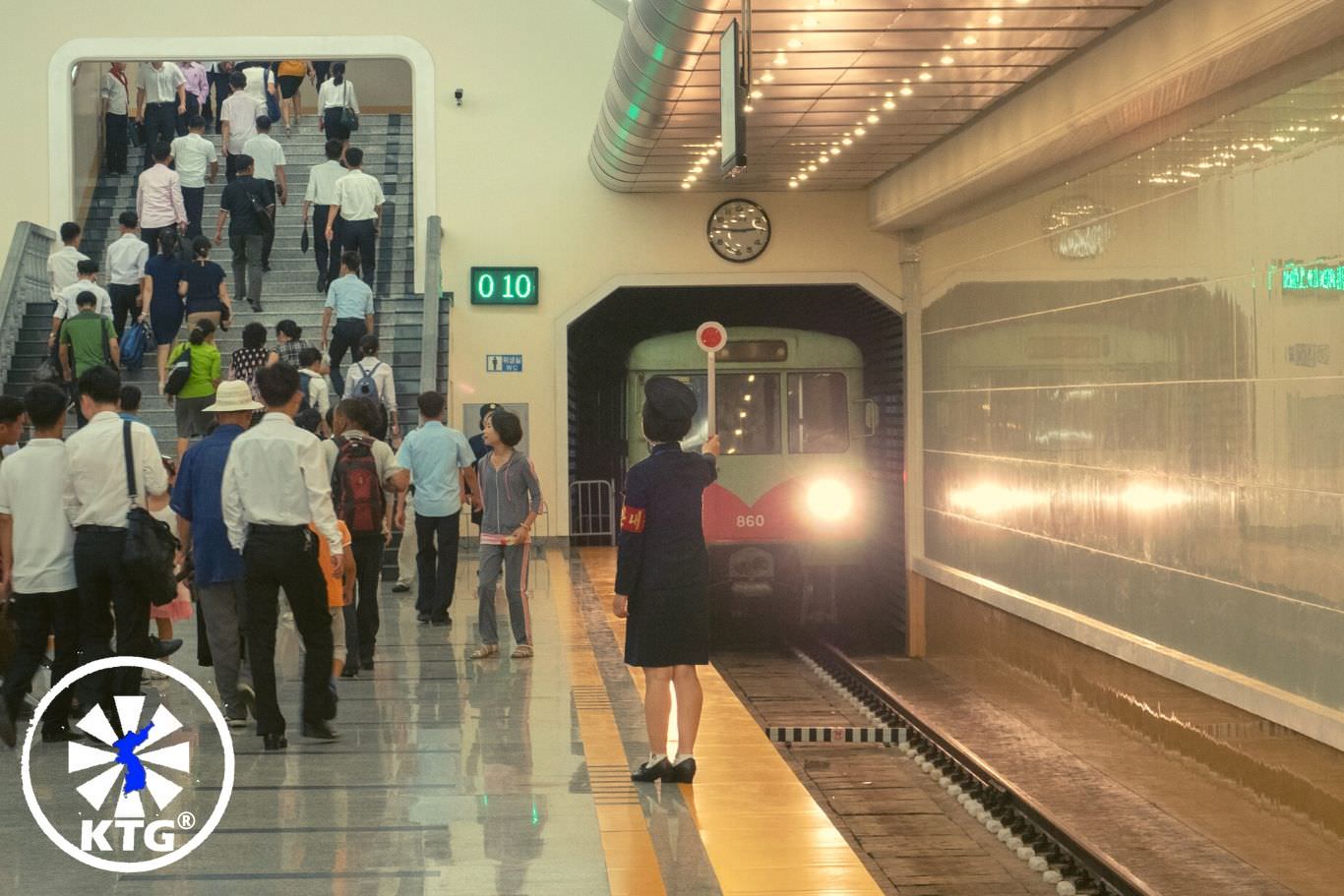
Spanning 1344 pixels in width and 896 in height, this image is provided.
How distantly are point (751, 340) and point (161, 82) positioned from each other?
367 inches

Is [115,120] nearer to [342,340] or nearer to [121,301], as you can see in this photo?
[121,301]

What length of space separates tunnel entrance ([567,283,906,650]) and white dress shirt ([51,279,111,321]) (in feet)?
17.3

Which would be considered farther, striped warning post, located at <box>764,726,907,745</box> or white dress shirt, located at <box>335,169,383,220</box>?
white dress shirt, located at <box>335,169,383,220</box>

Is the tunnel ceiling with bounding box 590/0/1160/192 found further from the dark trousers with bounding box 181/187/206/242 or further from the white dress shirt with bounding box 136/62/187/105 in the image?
the white dress shirt with bounding box 136/62/187/105

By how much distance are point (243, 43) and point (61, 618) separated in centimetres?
1273

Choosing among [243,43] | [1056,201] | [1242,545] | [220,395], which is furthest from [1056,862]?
[243,43]

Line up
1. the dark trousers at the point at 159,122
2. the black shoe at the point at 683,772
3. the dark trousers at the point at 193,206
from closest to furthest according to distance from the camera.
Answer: the black shoe at the point at 683,772 → the dark trousers at the point at 193,206 → the dark trousers at the point at 159,122

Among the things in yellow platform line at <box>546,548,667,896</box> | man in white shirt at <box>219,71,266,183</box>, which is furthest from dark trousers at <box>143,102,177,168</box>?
yellow platform line at <box>546,548,667,896</box>

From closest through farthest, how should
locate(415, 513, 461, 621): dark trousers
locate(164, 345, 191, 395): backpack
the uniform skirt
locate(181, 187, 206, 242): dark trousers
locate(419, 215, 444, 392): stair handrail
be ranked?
1. the uniform skirt
2. locate(415, 513, 461, 621): dark trousers
3. locate(164, 345, 191, 395): backpack
4. locate(419, 215, 444, 392): stair handrail
5. locate(181, 187, 206, 242): dark trousers

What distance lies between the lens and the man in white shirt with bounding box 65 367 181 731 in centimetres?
772

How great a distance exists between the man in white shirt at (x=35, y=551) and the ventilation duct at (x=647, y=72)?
4530 millimetres

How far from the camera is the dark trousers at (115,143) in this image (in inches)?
835

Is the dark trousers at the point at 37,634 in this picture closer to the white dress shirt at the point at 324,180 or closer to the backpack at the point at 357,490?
the backpack at the point at 357,490

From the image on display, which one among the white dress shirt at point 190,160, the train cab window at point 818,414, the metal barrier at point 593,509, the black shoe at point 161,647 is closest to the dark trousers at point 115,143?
the white dress shirt at point 190,160
